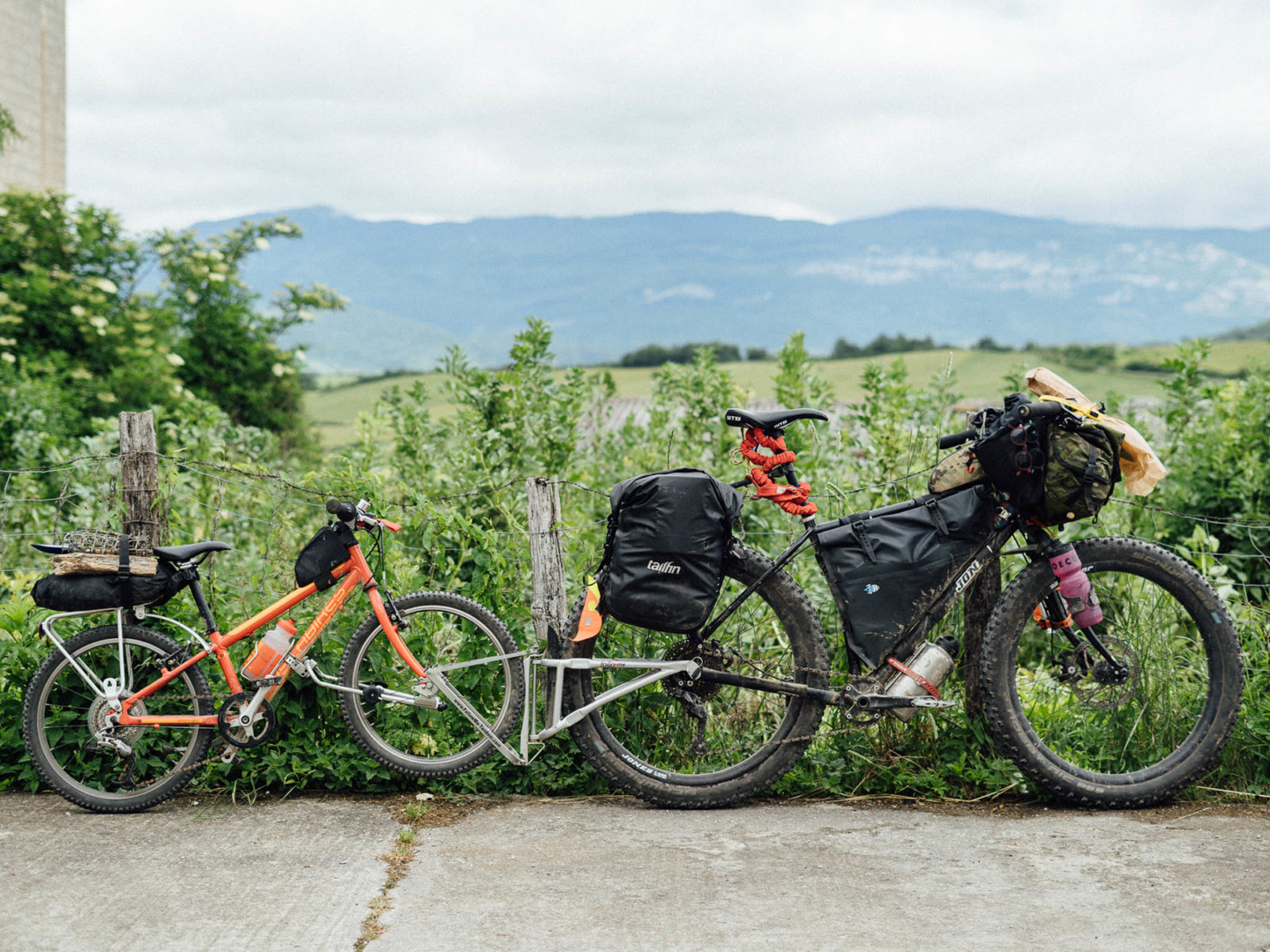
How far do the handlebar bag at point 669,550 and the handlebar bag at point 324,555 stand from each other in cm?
112

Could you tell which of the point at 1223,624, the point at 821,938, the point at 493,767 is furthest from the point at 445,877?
the point at 1223,624

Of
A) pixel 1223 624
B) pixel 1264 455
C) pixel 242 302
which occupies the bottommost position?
pixel 1223 624

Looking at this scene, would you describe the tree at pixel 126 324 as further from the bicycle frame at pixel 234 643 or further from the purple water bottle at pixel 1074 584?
the purple water bottle at pixel 1074 584

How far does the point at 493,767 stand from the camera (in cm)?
480

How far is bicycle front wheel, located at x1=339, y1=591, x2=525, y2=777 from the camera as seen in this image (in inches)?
184

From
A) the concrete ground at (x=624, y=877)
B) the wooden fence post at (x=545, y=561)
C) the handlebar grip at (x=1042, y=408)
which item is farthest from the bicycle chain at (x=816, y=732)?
the handlebar grip at (x=1042, y=408)

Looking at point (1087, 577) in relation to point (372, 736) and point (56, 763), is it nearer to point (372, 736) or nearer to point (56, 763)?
point (372, 736)

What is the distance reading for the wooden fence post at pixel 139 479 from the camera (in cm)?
491

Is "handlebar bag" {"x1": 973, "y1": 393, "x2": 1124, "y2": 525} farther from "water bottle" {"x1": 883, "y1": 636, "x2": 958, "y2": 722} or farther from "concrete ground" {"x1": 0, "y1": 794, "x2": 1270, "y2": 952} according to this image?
"concrete ground" {"x1": 0, "y1": 794, "x2": 1270, "y2": 952}

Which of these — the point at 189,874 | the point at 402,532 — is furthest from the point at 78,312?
the point at 189,874

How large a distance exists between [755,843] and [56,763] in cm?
289

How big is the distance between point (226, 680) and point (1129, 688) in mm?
3828

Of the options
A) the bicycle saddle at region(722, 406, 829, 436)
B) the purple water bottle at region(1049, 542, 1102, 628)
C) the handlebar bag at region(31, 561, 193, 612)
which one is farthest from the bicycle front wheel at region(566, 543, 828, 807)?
the handlebar bag at region(31, 561, 193, 612)

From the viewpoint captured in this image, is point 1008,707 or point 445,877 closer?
point 445,877
